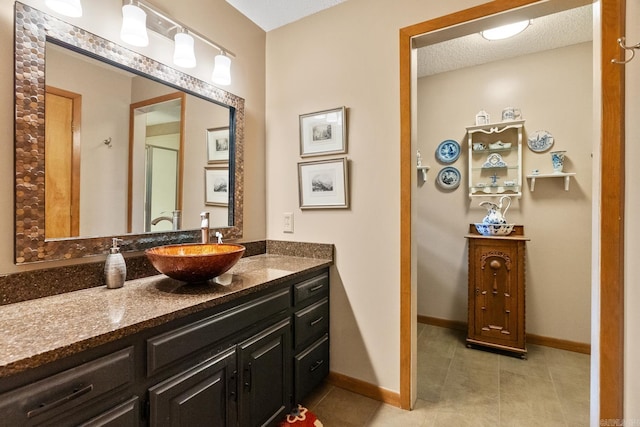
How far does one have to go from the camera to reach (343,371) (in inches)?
77.6

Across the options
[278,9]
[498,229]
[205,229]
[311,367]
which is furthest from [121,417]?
[498,229]

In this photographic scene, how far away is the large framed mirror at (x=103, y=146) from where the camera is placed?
3.69 ft

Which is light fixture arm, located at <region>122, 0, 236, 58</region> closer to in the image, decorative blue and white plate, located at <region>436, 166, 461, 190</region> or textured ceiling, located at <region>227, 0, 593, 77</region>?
textured ceiling, located at <region>227, 0, 593, 77</region>

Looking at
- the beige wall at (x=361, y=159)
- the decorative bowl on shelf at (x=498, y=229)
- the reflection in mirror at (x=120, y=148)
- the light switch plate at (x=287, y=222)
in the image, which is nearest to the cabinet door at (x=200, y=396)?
the reflection in mirror at (x=120, y=148)

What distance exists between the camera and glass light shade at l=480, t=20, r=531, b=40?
210 centimetres

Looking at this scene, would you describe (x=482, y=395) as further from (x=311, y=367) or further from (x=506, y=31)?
(x=506, y=31)

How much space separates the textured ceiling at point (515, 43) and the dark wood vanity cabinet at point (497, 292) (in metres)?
1.62

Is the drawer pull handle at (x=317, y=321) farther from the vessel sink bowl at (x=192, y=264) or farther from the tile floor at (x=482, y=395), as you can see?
the vessel sink bowl at (x=192, y=264)

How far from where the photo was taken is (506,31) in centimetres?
216

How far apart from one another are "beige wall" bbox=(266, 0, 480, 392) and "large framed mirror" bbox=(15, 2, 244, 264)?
1.90 ft

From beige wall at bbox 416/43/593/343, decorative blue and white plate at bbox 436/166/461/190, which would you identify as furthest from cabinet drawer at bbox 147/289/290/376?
decorative blue and white plate at bbox 436/166/461/190

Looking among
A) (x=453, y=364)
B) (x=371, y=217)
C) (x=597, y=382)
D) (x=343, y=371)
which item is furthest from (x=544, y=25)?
(x=343, y=371)

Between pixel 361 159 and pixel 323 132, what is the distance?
0.34 m

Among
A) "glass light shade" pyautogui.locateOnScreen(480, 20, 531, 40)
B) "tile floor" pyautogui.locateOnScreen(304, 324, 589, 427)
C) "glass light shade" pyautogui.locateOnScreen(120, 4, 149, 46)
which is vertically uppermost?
"glass light shade" pyautogui.locateOnScreen(480, 20, 531, 40)
